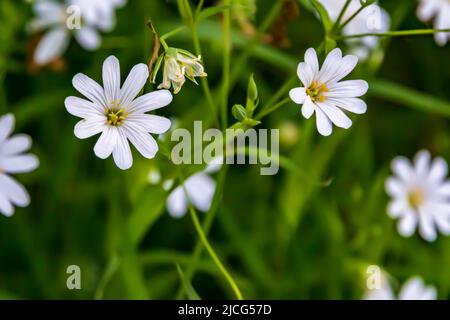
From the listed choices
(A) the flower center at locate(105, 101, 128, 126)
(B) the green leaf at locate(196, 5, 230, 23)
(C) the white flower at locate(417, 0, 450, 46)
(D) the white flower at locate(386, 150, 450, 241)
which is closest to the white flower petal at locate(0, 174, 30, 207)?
(A) the flower center at locate(105, 101, 128, 126)

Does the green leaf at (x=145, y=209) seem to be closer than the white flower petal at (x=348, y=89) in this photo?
No

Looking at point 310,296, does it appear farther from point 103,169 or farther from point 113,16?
point 113,16

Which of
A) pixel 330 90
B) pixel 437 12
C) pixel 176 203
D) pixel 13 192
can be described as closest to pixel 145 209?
pixel 13 192

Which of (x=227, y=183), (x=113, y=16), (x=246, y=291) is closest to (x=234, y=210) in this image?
(x=227, y=183)

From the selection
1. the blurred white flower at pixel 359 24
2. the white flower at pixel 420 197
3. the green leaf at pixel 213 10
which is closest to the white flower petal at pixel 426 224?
the white flower at pixel 420 197

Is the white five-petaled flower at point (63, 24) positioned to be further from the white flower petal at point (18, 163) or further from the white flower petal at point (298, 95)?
the white flower petal at point (298, 95)

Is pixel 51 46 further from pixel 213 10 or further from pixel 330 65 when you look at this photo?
pixel 330 65
